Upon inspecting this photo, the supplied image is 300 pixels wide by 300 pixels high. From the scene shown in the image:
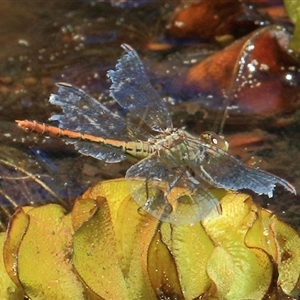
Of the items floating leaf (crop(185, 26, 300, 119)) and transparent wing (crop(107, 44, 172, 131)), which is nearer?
transparent wing (crop(107, 44, 172, 131))

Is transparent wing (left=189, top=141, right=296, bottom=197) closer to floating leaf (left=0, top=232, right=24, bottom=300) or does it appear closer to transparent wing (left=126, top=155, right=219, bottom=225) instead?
transparent wing (left=126, top=155, right=219, bottom=225)

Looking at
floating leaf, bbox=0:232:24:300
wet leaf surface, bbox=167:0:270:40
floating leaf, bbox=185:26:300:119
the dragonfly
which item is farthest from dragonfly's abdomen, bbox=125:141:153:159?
wet leaf surface, bbox=167:0:270:40

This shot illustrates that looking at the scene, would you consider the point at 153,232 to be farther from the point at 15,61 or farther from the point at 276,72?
the point at 15,61

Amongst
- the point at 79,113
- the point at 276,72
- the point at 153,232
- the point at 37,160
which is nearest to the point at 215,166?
the point at 153,232

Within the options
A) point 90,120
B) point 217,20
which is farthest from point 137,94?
point 217,20

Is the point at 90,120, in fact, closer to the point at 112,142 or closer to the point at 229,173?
the point at 112,142

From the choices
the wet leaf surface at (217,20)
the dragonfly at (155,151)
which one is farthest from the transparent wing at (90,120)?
the wet leaf surface at (217,20)

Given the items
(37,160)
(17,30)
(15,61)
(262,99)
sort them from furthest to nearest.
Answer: (17,30)
(15,61)
(262,99)
(37,160)
